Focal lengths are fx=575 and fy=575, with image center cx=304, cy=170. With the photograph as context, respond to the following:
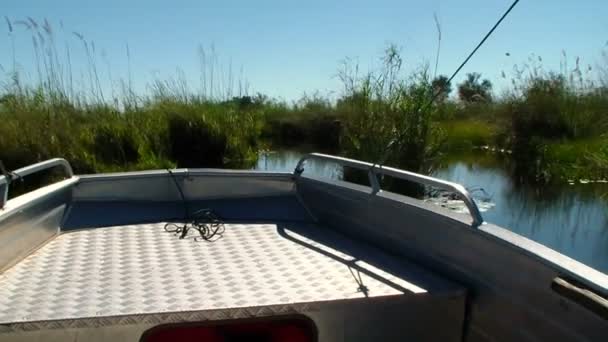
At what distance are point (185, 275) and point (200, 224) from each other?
2.61 feet

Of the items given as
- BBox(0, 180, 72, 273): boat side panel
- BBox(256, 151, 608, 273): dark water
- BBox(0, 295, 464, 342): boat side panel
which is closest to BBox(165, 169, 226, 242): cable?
BBox(0, 180, 72, 273): boat side panel

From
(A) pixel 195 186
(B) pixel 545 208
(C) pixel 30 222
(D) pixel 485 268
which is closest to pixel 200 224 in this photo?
(A) pixel 195 186

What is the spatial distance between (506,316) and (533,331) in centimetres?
12

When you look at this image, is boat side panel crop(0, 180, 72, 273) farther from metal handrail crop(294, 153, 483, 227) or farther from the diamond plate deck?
metal handrail crop(294, 153, 483, 227)

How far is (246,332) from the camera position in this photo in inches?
77.2

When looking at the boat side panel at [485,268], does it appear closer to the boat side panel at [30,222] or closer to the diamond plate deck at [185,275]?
the diamond plate deck at [185,275]

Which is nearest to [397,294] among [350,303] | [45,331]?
[350,303]

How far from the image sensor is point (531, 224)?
6.31 m

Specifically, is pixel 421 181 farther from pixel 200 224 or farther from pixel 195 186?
pixel 195 186

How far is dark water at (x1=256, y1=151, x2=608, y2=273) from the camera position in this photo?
555cm

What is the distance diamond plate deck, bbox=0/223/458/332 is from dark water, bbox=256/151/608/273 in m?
2.02

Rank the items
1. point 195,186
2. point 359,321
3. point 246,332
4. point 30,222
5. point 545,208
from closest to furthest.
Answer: point 359,321
point 246,332
point 30,222
point 195,186
point 545,208

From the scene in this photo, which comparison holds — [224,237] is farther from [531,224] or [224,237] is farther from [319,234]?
[531,224]

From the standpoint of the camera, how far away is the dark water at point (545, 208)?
18.2ft
